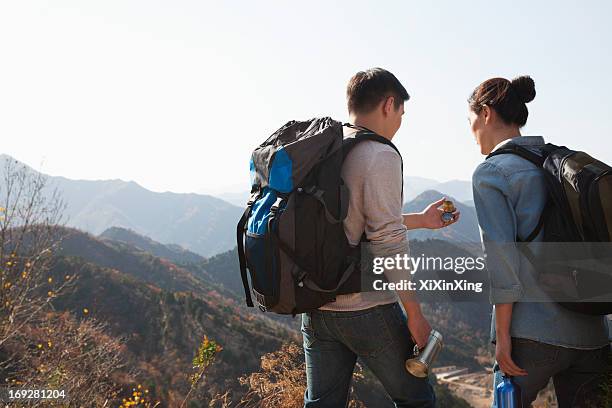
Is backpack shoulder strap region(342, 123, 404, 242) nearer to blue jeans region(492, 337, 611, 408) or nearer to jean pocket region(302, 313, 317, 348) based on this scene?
jean pocket region(302, 313, 317, 348)

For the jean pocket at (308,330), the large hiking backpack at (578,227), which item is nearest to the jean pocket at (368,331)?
the jean pocket at (308,330)

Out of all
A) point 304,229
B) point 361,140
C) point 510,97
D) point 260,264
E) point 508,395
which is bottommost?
point 508,395

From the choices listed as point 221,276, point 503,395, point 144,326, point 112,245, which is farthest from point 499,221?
point 221,276

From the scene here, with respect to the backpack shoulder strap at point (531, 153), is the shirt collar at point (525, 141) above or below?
above

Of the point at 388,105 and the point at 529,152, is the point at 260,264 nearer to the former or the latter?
the point at 388,105

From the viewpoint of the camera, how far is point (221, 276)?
61844mm

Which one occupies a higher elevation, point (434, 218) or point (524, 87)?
point (524, 87)

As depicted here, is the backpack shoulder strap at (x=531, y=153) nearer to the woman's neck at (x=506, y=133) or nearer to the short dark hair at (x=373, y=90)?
the woman's neck at (x=506, y=133)

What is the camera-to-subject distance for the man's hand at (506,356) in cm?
160

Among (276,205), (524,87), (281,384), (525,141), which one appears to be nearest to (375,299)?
(276,205)

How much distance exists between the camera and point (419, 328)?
166cm

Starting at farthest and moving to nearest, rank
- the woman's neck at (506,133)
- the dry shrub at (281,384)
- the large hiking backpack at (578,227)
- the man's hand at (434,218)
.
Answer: the dry shrub at (281,384)
the man's hand at (434,218)
the woman's neck at (506,133)
the large hiking backpack at (578,227)

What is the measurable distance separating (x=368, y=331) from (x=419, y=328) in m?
0.17

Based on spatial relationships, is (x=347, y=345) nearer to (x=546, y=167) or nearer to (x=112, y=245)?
(x=546, y=167)
